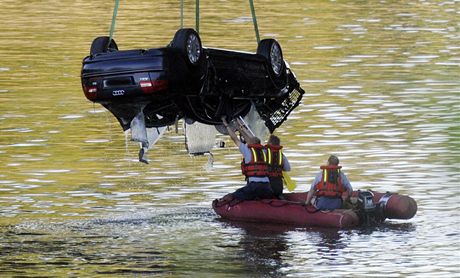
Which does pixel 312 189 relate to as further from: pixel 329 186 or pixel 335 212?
pixel 335 212

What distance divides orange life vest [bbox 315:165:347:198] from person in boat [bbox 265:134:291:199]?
122 centimetres

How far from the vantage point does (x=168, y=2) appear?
83.7 metres

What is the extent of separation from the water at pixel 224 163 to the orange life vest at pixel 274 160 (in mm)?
1118

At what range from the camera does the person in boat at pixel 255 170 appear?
2950cm

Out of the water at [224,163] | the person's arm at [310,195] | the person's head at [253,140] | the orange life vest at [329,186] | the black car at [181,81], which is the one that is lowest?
the water at [224,163]

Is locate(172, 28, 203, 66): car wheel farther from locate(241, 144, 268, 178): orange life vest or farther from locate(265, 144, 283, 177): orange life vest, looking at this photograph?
locate(265, 144, 283, 177): orange life vest

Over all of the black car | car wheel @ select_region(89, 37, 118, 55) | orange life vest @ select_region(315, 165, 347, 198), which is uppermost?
car wheel @ select_region(89, 37, 118, 55)

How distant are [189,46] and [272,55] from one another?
3.01 meters

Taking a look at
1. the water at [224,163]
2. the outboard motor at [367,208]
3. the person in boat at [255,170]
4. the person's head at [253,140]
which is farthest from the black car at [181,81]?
the outboard motor at [367,208]

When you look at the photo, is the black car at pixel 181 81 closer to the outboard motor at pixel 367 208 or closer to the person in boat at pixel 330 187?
the person in boat at pixel 330 187

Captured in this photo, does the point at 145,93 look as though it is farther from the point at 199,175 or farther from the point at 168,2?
the point at 168,2

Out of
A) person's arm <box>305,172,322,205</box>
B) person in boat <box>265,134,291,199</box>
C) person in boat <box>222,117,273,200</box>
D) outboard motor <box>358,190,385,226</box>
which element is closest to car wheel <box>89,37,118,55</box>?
person in boat <box>222,117,273,200</box>

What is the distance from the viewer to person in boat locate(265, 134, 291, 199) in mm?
29672

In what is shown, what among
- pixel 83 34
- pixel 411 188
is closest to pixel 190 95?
pixel 411 188
